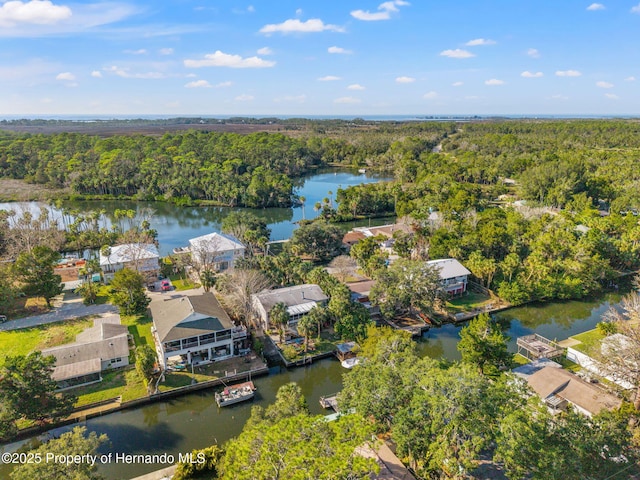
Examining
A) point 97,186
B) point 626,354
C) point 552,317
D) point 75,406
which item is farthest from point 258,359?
point 97,186

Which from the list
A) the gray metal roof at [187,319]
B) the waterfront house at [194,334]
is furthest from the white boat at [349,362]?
the gray metal roof at [187,319]

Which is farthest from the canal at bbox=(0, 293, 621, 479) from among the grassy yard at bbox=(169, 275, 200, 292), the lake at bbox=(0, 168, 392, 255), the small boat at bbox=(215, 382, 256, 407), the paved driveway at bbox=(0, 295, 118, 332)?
the lake at bbox=(0, 168, 392, 255)

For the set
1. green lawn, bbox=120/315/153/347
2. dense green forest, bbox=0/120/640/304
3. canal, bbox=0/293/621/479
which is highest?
dense green forest, bbox=0/120/640/304

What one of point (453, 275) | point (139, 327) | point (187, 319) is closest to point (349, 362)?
point (187, 319)

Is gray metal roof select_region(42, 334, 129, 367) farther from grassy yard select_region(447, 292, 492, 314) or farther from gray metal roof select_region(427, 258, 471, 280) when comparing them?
grassy yard select_region(447, 292, 492, 314)

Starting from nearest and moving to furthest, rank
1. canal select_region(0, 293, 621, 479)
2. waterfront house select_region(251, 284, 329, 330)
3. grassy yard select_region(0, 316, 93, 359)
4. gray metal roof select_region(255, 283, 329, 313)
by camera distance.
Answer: canal select_region(0, 293, 621, 479)
grassy yard select_region(0, 316, 93, 359)
waterfront house select_region(251, 284, 329, 330)
gray metal roof select_region(255, 283, 329, 313)

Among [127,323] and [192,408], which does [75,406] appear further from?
[127,323]
